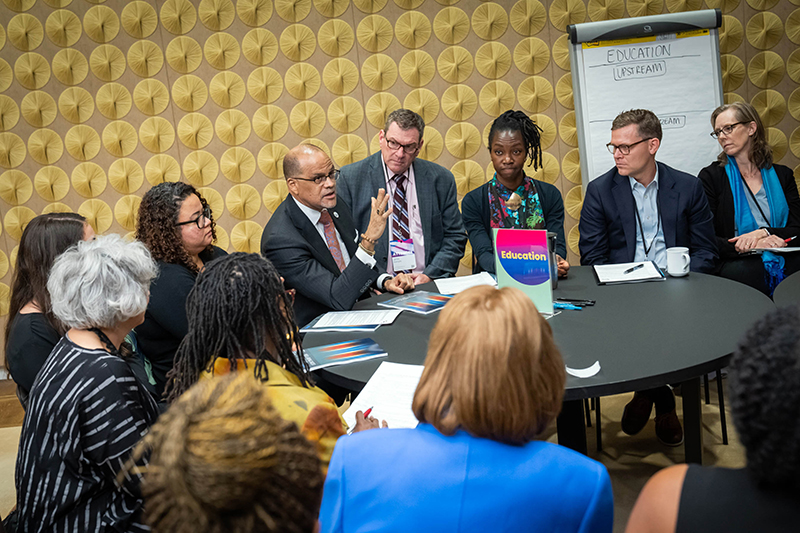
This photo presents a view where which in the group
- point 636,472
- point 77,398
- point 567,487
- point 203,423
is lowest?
point 636,472

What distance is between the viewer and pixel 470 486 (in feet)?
3.24

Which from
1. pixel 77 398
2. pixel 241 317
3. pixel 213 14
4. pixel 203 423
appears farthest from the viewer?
pixel 213 14

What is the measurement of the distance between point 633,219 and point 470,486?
254cm

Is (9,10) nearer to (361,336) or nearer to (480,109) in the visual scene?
(480,109)

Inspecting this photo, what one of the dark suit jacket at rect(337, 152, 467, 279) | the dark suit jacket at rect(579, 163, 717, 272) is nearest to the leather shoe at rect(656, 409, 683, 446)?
the dark suit jacket at rect(579, 163, 717, 272)

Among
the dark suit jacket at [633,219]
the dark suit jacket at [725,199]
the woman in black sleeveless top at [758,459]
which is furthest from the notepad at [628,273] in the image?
the woman in black sleeveless top at [758,459]

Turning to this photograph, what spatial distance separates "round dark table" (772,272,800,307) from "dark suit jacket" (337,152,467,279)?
1.58m

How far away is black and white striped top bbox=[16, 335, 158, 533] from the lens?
54.7 inches

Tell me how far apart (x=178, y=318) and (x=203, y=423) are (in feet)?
5.45

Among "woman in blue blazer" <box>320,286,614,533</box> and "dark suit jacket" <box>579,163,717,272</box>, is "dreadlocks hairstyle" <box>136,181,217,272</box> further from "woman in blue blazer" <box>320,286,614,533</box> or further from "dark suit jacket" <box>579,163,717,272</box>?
"dark suit jacket" <box>579,163,717,272</box>

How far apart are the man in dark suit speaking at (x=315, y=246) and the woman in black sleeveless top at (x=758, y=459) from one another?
184cm

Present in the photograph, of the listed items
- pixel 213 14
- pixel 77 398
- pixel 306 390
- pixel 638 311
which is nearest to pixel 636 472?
pixel 638 311

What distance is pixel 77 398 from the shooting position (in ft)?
4.56

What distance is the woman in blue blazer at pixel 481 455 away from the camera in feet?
3.23
